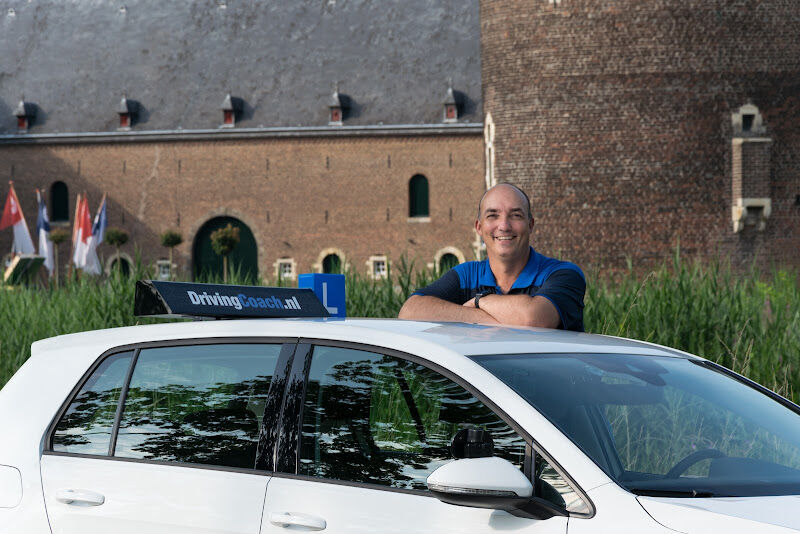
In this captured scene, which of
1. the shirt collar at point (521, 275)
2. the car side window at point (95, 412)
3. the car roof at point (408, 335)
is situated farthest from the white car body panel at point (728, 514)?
the shirt collar at point (521, 275)

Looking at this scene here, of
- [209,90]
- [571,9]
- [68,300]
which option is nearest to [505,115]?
[571,9]

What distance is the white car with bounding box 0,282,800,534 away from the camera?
8.23ft

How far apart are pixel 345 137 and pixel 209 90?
5.88 m

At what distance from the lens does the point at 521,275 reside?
14.5ft

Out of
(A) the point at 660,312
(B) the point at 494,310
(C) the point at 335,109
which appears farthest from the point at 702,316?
(C) the point at 335,109

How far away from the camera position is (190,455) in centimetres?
325

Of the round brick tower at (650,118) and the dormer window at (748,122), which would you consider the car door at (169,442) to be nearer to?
the round brick tower at (650,118)

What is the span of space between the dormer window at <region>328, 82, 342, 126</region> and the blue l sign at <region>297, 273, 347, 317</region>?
35653 millimetres

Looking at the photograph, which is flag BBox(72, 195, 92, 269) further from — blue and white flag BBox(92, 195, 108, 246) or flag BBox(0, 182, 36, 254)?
flag BBox(0, 182, 36, 254)

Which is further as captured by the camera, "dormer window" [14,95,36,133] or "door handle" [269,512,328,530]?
"dormer window" [14,95,36,133]

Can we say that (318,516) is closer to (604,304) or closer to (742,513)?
(742,513)

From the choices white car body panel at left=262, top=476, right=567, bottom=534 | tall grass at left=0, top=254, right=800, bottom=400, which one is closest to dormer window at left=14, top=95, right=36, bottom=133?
tall grass at left=0, top=254, right=800, bottom=400

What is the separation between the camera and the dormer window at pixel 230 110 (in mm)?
41500

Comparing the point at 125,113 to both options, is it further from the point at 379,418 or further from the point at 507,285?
the point at 379,418
